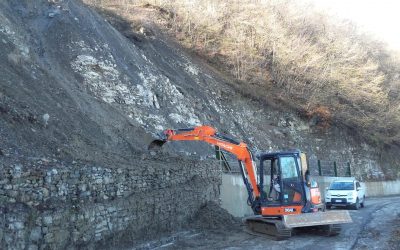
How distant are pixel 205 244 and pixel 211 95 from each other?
1636cm

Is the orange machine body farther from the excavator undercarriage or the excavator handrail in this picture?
the excavator undercarriage

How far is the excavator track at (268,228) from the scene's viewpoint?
14.1m

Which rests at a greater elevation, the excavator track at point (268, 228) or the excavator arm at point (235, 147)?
the excavator arm at point (235, 147)

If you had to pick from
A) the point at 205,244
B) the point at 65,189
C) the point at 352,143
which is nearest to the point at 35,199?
the point at 65,189

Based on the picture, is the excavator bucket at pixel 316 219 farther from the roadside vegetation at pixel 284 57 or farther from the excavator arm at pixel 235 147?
the roadside vegetation at pixel 284 57

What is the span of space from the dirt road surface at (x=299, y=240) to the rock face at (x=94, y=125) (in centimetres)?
77

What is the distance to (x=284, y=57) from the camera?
3441 centimetres

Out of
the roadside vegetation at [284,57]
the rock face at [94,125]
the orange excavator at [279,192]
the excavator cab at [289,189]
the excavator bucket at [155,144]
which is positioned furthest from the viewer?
the roadside vegetation at [284,57]

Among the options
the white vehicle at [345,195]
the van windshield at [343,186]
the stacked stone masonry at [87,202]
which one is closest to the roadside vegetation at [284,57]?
the van windshield at [343,186]

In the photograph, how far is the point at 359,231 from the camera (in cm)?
1518

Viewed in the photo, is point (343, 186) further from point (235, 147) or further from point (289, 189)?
point (235, 147)

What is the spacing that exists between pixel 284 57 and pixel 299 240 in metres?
22.5

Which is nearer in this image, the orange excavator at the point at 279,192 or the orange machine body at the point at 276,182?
the orange excavator at the point at 279,192

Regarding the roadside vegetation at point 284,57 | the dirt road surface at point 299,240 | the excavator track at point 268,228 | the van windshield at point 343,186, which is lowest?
the dirt road surface at point 299,240
